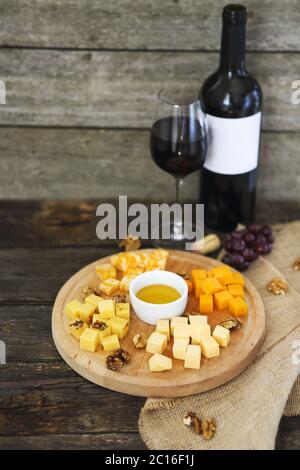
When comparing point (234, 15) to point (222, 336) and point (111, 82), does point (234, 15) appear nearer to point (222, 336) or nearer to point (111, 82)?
point (111, 82)

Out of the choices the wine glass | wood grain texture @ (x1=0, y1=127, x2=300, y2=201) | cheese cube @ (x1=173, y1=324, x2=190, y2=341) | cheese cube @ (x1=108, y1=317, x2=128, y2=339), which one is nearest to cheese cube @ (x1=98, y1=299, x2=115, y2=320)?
cheese cube @ (x1=108, y1=317, x2=128, y2=339)

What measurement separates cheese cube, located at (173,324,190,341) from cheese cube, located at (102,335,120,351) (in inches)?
3.8

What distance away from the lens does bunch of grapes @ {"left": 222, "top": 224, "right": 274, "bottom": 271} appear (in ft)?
4.19

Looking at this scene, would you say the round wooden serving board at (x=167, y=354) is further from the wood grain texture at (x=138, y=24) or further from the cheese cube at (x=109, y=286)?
the wood grain texture at (x=138, y=24)

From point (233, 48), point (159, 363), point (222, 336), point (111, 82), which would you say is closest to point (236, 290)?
point (222, 336)

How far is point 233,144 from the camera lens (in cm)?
129

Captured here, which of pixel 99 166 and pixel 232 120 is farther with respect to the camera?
pixel 99 166

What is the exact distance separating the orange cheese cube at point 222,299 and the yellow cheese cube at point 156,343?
139 millimetres

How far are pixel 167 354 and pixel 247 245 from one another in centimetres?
37

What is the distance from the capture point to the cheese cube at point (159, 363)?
1000 mm

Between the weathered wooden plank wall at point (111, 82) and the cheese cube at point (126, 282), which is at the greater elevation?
the weathered wooden plank wall at point (111, 82)

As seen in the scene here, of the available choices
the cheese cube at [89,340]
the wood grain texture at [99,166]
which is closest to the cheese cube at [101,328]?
the cheese cube at [89,340]

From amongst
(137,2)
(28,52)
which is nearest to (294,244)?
(137,2)

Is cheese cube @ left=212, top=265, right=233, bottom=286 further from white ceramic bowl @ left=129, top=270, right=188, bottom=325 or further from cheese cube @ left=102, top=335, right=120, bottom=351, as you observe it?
cheese cube @ left=102, top=335, right=120, bottom=351
